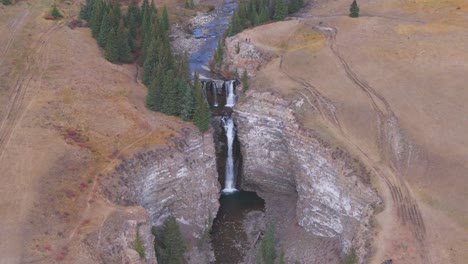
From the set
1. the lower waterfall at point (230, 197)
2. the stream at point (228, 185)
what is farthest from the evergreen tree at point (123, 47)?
the lower waterfall at point (230, 197)

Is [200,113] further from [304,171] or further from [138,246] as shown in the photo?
[138,246]

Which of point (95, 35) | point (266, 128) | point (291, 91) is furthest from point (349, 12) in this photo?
point (95, 35)

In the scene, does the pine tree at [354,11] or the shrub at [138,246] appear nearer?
the shrub at [138,246]

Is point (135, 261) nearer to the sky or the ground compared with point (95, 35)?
nearer to the ground

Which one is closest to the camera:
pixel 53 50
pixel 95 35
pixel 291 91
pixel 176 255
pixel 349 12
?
pixel 176 255

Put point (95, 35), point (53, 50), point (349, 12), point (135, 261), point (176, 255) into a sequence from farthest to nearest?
point (349, 12) < point (95, 35) < point (53, 50) < point (176, 255) < point (135, 261)

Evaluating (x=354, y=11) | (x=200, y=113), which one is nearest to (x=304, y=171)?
(x=200, y=113)

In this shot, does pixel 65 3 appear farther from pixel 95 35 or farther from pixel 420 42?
pixel 420 42

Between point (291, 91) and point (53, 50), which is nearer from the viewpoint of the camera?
point (291, 91)

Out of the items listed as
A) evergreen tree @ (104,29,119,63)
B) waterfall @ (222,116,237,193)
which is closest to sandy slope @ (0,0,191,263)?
evergreen tree @ (104,29,119,63)

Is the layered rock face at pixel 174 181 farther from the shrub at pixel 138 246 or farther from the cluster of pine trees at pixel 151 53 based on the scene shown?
the shrub at pixel 138 246
